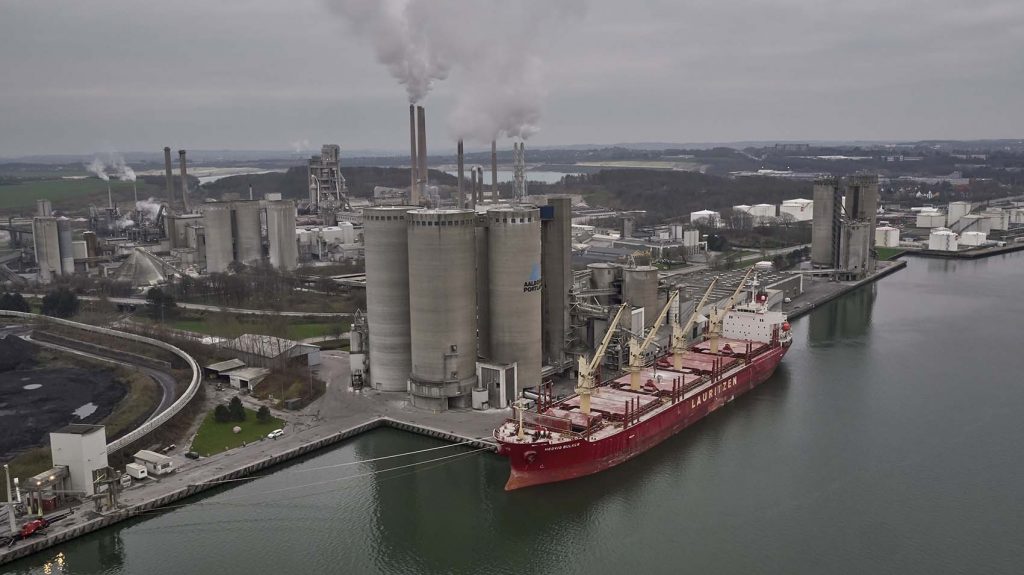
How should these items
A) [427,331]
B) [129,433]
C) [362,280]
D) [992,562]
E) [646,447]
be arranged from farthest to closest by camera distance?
[362,280] < [427,331] < [646,447] < [129,433] < [992,562]

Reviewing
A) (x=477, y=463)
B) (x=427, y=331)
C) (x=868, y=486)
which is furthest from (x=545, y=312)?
(x=868, y=486)

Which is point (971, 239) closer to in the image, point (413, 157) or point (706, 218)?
point (706, 218)

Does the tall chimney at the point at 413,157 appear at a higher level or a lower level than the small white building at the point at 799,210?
higher

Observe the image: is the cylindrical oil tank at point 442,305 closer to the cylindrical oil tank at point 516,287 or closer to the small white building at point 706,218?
the cylindrical oil tank at point 516,287

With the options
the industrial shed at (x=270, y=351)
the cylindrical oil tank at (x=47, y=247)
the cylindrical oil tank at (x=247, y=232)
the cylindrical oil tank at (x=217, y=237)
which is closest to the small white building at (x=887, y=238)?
the cylindrical oil tank at (x=247, y=232)

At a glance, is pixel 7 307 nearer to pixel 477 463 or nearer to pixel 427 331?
pixel 427 331
